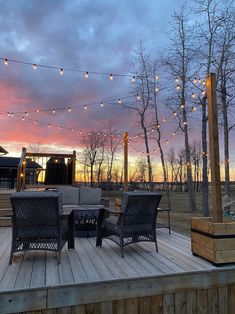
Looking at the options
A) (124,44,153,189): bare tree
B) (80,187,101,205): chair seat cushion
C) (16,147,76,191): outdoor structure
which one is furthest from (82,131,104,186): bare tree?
(80,187,101,205): chair seat cushion

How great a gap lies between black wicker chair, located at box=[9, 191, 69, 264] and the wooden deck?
234mm

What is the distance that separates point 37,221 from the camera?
3111 millimetres

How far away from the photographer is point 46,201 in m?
3.06

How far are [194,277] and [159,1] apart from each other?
25.3 feet

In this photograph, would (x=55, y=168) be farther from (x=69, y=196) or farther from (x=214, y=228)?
(x=214, y=228)

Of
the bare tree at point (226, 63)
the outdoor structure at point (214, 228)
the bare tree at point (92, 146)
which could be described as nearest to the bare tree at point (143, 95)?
the bare tree at point (226, 63)

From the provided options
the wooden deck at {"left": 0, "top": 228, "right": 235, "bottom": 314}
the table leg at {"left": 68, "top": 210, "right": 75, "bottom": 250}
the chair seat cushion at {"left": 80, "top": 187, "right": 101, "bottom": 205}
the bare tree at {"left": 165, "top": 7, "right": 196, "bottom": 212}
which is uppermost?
the bare tree at {"left": 165, "top": 7, "right": 196, "bottom": 212}

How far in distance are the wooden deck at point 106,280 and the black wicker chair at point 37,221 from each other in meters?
0.23

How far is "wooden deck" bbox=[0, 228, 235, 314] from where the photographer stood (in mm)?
2359

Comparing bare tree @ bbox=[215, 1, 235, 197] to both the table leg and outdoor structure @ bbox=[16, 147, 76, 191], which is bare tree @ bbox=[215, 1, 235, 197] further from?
the table leg

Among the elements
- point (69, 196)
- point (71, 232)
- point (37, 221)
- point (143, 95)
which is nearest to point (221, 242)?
point (71, 232)

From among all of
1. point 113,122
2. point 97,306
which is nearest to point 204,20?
point 97,306

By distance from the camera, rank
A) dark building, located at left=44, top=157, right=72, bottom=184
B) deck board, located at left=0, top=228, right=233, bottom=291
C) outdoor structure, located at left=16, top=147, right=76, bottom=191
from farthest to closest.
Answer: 1. dark building, located at left=44, top=157, right=72, bottom=184
2. outdoor structure, located at left=16, top=147, right=76, bottom=191
3. deck board, located at left=0, top=228, right=233, bottom=291

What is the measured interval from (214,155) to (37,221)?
2214 millimetres
